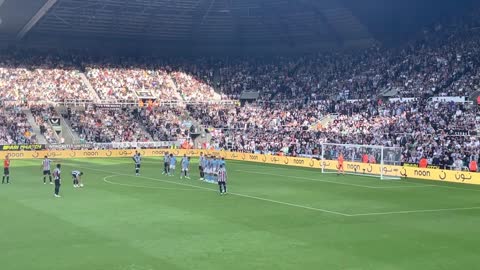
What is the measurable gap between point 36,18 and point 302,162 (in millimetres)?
33016

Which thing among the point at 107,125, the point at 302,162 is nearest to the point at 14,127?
the point at 107,125

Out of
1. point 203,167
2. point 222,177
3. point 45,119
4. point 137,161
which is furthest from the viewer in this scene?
point 45,119

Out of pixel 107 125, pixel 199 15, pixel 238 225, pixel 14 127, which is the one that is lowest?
pixel 238 225

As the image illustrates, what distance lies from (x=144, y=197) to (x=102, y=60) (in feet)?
177

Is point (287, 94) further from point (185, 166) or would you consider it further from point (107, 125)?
point (185, 166)

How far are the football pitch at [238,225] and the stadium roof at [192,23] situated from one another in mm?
33777

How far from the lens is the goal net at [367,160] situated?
148ft

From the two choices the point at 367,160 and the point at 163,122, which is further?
the point at 163,122

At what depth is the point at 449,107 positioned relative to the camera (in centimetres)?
5534

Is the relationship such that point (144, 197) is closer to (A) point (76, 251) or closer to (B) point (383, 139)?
(A) point (76, 251)

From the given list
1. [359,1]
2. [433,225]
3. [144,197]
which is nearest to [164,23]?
[359,1]

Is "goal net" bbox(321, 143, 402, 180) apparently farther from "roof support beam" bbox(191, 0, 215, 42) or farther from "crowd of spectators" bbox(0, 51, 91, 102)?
"crowd of spectators" bbox(0, 51, 91, 102)

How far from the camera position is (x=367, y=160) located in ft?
156

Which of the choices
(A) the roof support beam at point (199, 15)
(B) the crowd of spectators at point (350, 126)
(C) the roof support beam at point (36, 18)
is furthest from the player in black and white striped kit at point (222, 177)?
(A) the roof support beam at point (199, 15)
